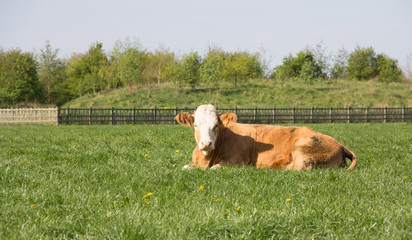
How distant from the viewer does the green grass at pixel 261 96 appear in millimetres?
38438

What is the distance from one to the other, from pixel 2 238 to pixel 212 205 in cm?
187

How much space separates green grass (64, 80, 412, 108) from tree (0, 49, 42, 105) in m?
7.95

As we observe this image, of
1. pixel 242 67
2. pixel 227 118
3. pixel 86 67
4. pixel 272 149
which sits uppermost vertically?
pixel 86 67

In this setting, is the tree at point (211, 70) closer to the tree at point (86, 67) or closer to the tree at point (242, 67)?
the tree at point (242, 67)

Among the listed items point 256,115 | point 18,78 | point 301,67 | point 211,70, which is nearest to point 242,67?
point 211,70

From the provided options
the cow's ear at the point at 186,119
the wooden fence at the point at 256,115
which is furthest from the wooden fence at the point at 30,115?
the cow's ear at the point at 186,119

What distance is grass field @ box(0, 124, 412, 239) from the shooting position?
291cm

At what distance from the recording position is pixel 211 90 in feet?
144

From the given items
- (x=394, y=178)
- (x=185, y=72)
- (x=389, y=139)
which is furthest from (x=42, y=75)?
(x=394, y=178)

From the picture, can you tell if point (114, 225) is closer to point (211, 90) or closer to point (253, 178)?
point (253, 178)

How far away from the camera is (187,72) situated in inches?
1661

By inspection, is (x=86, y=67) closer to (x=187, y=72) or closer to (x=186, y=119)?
(x=187, y=72)

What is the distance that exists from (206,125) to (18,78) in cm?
4778

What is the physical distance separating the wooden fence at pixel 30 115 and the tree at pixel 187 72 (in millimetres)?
17334
